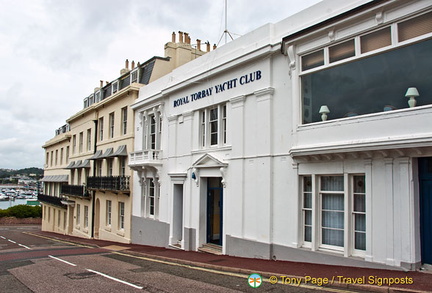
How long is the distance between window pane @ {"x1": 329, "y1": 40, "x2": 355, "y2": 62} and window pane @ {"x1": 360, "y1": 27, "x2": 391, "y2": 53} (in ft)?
1.06

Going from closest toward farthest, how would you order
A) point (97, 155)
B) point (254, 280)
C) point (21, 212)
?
point (254, 280) < point (97, 155) < point (21, 212)

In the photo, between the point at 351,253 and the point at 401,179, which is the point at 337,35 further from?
the point at 351,253

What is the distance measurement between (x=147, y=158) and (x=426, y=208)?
45.8 ft

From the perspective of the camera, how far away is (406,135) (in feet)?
27.5

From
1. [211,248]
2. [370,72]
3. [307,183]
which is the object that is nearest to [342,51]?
[370,72]

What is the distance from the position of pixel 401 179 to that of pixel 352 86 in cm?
272

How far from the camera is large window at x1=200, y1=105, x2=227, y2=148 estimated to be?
15.2m

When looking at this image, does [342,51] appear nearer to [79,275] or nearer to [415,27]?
[415,27]

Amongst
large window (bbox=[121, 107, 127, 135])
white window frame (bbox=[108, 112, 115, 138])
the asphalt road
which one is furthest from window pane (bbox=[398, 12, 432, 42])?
white window frame (bbox=[108, 112, 115, 138])

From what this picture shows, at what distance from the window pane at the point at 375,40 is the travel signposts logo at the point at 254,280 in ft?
20.9

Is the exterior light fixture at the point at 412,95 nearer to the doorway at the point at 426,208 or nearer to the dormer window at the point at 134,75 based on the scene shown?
the doorway at the point at 426,208

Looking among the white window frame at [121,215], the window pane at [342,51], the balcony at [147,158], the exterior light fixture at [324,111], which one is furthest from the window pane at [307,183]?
the white window frame at [121,215]

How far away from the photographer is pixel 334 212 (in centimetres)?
1045

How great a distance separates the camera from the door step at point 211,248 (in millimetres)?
14777
